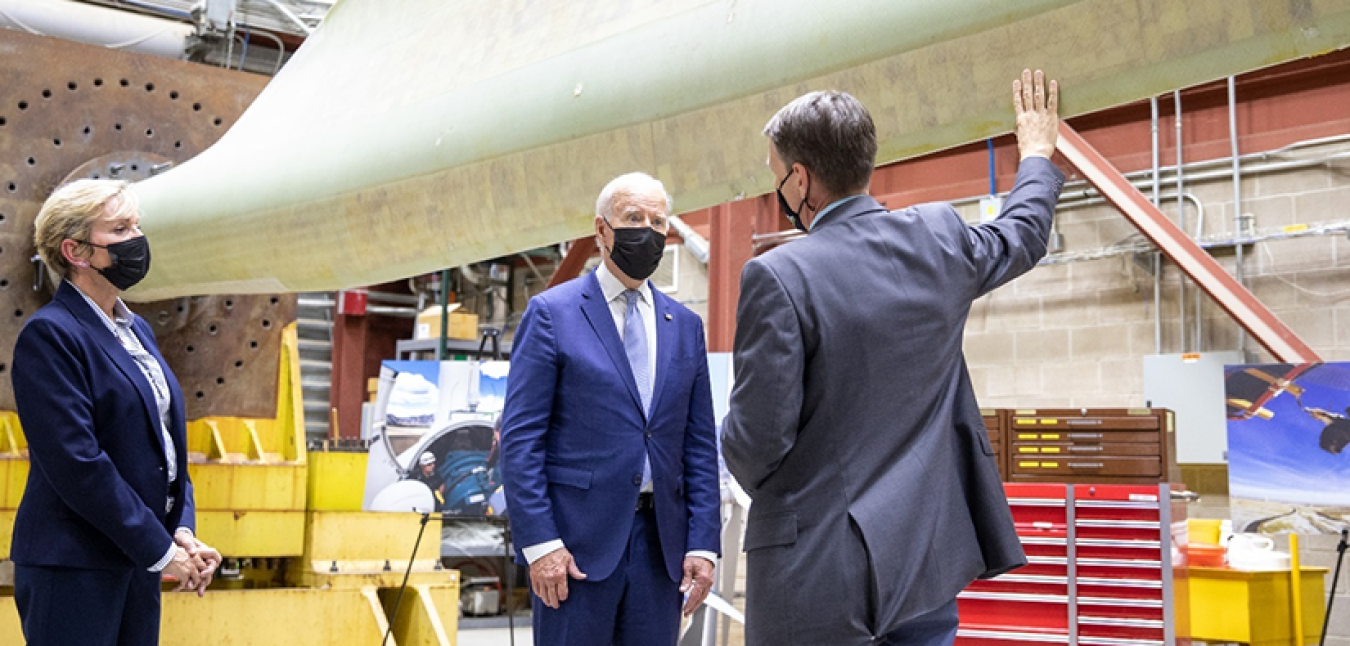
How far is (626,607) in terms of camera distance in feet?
5.98

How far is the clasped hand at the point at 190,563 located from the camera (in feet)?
6.13

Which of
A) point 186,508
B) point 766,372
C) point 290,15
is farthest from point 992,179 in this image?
point 766,372

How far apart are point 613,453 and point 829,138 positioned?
0.77 metres

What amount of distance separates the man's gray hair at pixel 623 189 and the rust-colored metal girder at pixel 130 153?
1957 millimetres

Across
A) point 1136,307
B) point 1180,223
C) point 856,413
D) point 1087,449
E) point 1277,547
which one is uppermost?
point 1180,223

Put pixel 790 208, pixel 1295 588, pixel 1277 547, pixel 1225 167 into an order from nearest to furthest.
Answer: pixel 790 208 → pixel 1295 588 → pixel 1277 547 → pixel 1225 167

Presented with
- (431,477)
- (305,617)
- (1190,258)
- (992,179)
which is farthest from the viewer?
(992,179)

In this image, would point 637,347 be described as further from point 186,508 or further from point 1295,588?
point 1295,588

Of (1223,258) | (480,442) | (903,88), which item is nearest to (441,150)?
(903,88)

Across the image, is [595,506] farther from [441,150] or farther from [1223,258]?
[1223,258]

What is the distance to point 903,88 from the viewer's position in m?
1.35

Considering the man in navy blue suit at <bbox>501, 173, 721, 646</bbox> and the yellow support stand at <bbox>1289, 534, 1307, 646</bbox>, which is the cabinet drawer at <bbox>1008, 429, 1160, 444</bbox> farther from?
the man in navy blue suit at <bbox>501, 173, 721, 646</bbox>

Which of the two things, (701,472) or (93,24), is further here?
(93,24)

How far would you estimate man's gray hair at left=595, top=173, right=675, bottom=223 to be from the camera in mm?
1767
